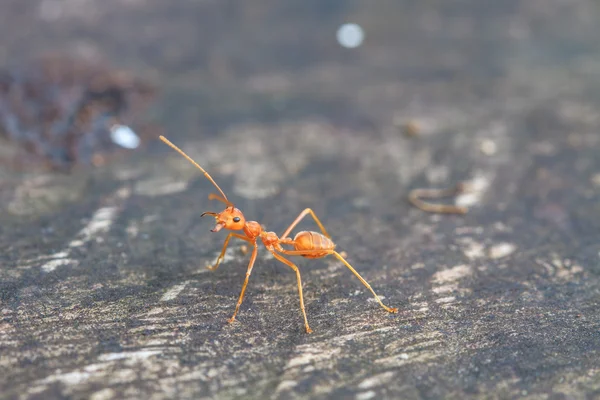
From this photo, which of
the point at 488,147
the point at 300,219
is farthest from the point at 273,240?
the point at 488,147

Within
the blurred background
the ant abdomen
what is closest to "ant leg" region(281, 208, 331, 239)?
the ant abdomen

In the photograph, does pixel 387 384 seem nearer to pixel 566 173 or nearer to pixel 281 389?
pixel 281 389

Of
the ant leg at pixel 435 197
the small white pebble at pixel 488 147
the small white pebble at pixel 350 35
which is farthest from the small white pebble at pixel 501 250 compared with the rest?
the small white pebble at pixel 350 35

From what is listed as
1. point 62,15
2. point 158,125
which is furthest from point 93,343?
point 62,15

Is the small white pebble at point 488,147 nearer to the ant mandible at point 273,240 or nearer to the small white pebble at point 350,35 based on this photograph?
the ant mandible at point 273,240

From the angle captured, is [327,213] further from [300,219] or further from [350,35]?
[350,35]

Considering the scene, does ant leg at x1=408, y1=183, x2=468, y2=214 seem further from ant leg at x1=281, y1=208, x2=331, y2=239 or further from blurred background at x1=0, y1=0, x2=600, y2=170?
blurred background at x1=0, y1=0, x2=600, y2=170
